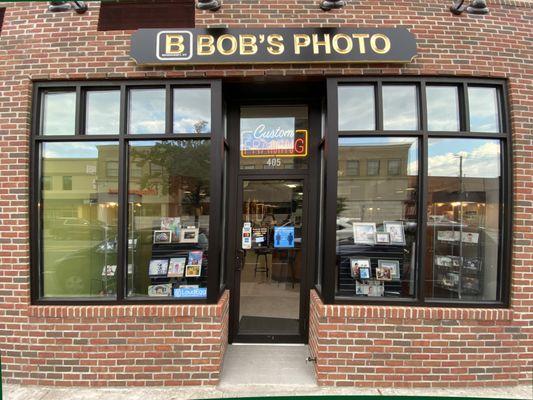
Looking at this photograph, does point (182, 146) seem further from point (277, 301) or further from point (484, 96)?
point (484, 96)

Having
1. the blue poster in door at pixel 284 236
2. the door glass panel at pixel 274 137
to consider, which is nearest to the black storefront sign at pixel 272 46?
the door glass panel at pixel 274 137

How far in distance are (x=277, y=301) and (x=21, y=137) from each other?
3811 mm

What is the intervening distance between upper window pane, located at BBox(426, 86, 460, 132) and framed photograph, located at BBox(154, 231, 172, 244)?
11.4 ft

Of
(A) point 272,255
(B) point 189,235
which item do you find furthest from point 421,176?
(B) point 189,235

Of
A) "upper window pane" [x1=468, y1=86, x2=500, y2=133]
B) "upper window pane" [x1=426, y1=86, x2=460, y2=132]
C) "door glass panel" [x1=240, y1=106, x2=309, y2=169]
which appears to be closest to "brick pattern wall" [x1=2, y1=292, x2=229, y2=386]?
"door glass panel" [x1=240, y1=106, x2=309, y2=169]

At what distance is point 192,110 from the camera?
3.73m

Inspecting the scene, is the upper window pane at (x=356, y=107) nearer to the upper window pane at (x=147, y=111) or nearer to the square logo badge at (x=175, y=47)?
Result: the square logo badge at (x=175, y=47)

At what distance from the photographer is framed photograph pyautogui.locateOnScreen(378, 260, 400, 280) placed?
3779mm

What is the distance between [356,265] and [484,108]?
245 cm

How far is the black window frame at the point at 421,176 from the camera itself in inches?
140

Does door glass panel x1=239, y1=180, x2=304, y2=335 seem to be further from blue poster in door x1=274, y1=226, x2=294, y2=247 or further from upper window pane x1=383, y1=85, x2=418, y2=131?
upper window pane x1=383, y1=85, x2=418, y2=131

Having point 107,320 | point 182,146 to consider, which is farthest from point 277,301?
point 182,146

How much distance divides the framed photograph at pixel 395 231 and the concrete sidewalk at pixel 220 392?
1654mm

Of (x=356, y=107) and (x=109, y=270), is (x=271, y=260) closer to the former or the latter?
(x=109, y=270)
